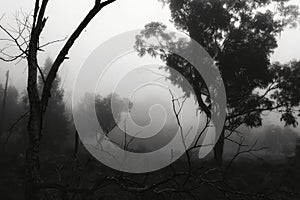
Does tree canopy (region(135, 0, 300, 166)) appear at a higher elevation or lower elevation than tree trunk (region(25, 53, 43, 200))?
higher

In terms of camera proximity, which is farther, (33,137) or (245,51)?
(245,51)

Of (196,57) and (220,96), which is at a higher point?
(196,57)

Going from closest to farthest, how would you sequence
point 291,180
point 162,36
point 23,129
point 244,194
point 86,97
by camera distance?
1. point 244,194
2. point 162,36
3. point 291,180
4. point 23,129
5. point 86,97

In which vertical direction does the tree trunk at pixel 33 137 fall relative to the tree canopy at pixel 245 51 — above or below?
below

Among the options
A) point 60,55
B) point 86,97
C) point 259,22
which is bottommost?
point 60,55

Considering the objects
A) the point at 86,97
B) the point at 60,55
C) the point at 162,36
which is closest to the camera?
the point at 60,55

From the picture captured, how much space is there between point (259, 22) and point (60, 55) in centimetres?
1558

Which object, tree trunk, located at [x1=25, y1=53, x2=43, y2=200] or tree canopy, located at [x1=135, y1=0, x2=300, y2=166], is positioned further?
tree canopy, located at [x1=135, y1=0, x2=300, y2=166]

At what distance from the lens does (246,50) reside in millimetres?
16453

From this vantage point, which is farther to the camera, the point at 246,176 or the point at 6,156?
the point at 6,156

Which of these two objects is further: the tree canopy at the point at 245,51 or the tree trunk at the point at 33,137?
the tree canopy at the point at 245,51

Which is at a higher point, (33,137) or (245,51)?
(245,51)

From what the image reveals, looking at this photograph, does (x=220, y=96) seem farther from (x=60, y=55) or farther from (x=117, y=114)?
(x=117, y=114)

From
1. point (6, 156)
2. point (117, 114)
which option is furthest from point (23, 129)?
point (117, 114)
